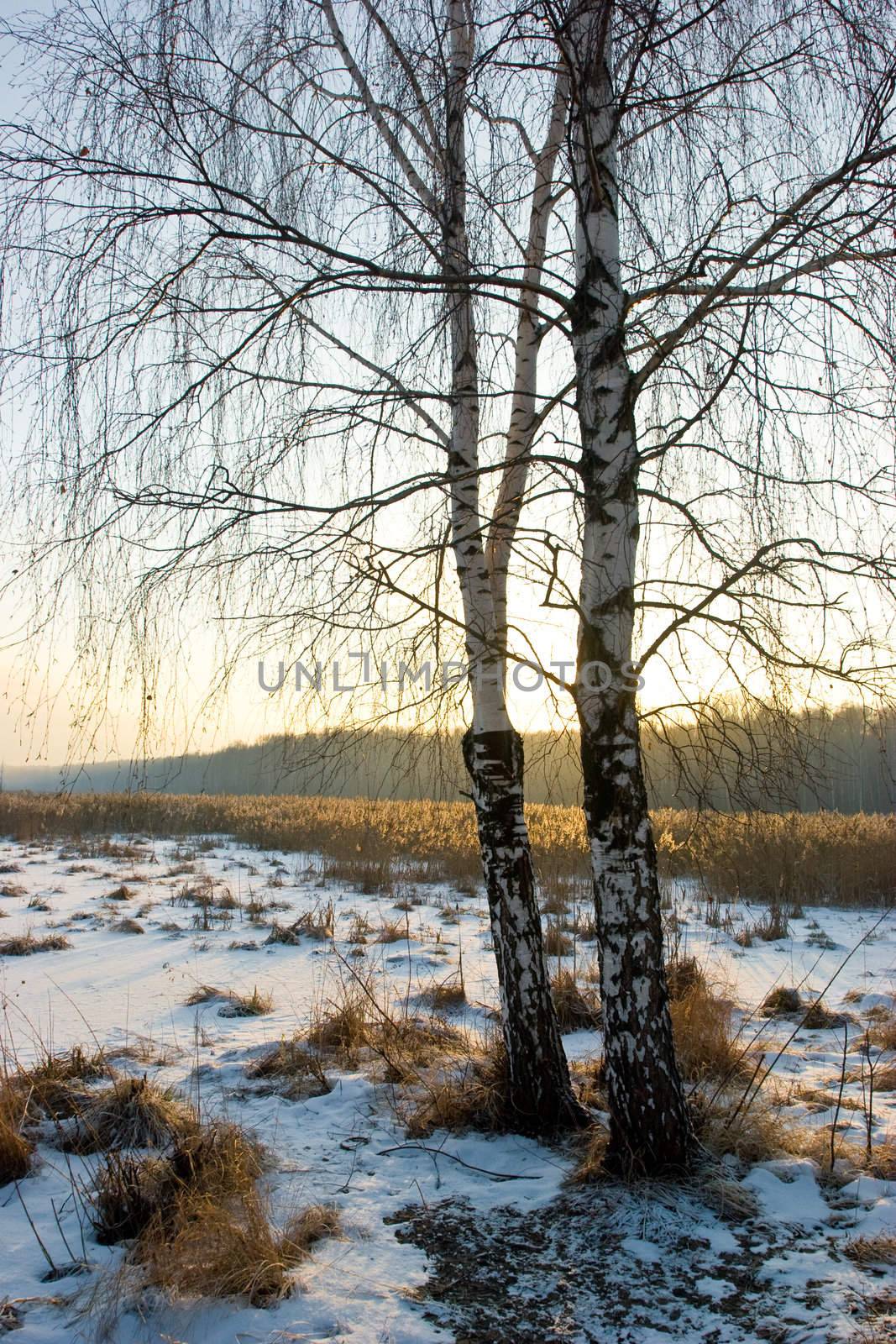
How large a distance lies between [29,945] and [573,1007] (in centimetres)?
493

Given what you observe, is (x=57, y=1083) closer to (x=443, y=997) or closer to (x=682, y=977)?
(x=443, y=997)

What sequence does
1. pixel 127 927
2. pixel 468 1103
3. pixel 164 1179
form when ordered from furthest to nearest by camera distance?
pixel 127 927
pixel 468 1103
pixel 164 1179

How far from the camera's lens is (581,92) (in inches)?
119

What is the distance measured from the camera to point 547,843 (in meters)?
11.8

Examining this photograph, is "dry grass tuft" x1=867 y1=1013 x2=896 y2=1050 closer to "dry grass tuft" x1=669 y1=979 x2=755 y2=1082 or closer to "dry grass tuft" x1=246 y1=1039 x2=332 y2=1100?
"dry grass tuft" x1=669 y1=979 x2=755 y2=1082

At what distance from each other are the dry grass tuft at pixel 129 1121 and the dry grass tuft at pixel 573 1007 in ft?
8.38

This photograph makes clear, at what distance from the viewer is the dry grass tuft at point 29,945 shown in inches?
298

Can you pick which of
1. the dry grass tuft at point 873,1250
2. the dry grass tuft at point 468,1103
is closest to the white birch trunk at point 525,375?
the dry grass tuft at point 468,1103

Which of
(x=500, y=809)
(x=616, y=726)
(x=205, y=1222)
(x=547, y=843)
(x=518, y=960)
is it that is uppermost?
(x=616, y=726)

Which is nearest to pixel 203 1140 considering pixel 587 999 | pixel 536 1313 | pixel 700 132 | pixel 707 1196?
pixel 536 1313

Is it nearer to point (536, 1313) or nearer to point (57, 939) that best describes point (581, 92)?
point (536, 1313)

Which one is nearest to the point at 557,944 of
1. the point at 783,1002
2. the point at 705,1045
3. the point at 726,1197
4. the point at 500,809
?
the point at 783,1002

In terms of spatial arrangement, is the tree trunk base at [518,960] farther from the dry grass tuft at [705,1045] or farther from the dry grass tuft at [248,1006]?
the dry grass tuft at [248,1006]

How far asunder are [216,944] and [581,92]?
24.4ft
